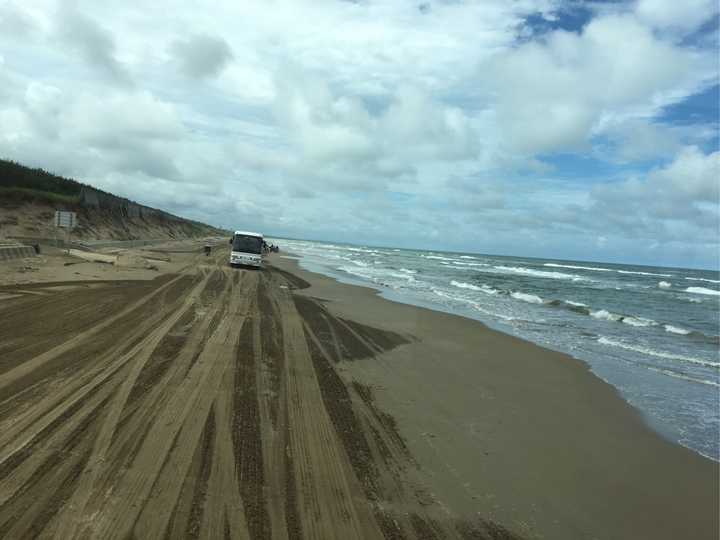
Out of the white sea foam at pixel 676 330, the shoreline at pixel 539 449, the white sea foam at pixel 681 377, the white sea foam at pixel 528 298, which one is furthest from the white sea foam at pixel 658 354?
the white sea foam at pixel 528 298

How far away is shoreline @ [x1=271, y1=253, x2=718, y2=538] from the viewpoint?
454cm

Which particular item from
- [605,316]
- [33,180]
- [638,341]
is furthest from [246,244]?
[33,180]

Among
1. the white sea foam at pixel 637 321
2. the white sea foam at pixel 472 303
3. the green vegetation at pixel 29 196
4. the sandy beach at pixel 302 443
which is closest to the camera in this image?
the sandy beach at pixel 302 443

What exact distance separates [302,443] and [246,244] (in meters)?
23.7

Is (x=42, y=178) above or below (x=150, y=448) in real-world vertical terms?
above

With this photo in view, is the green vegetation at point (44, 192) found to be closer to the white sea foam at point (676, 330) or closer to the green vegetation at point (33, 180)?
the green vegetation at point (33, 180)

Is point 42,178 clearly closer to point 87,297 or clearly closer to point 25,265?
point 25,265

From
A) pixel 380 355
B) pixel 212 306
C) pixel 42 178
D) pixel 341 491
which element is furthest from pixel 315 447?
pixel 42 178

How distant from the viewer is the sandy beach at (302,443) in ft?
12.3

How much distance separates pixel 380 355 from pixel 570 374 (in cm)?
440

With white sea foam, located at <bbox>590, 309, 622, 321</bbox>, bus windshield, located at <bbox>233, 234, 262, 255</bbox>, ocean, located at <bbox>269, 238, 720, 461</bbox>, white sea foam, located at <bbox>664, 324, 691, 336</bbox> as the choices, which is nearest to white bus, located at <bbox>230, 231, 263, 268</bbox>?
bus windshield, located at <bbox>233, 234, 262, 255</bbox>

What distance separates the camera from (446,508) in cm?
425

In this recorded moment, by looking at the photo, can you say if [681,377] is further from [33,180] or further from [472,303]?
[33,180]

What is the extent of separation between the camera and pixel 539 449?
5.98 m
